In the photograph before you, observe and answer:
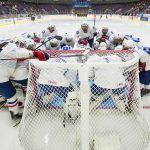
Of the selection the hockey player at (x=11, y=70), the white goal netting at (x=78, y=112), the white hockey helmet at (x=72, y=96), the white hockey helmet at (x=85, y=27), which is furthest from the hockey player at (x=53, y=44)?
the white hockey helmet at (x=72, y=96)

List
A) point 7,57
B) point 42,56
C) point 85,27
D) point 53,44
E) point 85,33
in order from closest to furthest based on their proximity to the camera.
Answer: point 42,56 < point 7,57 < point 53,44 < point 85,27 < point 85,33

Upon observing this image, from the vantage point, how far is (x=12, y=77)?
2.59 meters

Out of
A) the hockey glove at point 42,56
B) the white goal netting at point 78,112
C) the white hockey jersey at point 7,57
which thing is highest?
the hockey glove at point 42,56

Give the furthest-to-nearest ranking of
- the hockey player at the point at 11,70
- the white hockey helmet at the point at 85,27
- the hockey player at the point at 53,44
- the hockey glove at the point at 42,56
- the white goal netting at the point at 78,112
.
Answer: the white hockey helmet at the point at 85,27, the hockey player at the point at 53,44, the hockey player at the point at 11,70, the hockey glove at the point at 42,56, the white goal netting at the point at 78,112

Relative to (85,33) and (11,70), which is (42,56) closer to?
(11,70)

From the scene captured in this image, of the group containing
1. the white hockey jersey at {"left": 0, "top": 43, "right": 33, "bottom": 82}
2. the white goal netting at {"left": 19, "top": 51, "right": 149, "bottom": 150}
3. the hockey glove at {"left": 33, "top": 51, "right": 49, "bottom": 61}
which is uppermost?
the hockey glove at {"left": 33, "top": 51, "right": 49, "bottom": 61}

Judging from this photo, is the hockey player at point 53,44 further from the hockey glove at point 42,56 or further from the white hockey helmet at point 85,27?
the hockey glove at point 42,56

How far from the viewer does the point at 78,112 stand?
218cm

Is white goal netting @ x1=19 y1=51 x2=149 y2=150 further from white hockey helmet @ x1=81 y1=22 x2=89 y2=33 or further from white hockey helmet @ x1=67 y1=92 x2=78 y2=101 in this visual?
white hockey helmet @ x1=81 y1=22 x2=89 y2=33

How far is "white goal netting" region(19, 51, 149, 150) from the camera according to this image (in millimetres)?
1882

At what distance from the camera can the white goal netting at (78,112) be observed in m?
1.88

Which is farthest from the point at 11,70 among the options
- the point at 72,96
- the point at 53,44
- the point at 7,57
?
the point at 53,44

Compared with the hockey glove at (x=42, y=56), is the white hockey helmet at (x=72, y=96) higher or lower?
lower

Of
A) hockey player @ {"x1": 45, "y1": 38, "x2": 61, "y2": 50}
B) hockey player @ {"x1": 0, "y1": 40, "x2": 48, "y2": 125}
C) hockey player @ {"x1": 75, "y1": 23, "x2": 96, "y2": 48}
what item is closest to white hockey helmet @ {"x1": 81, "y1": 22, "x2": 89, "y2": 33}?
hockey player @ {"x1": 75, "y1": 23, "x2": 96, "y2": 48}
